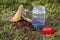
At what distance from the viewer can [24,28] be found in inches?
188

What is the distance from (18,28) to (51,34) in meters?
0.63

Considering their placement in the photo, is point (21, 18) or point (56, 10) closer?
point (21, 18)

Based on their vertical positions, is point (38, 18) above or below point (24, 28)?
above

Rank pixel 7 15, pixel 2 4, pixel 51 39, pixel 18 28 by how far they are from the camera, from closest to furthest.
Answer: pixel 51 39 → pixel 18 28 → pixel 7 15 → pixel 2 4

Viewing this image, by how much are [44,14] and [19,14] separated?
48 centimetres

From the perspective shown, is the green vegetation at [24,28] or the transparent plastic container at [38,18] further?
the transparent plastic container at [38,18]

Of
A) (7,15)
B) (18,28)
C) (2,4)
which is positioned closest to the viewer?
(18,28)

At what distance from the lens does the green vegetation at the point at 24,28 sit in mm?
4574

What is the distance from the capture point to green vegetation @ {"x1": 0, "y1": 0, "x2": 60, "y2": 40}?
15.0ft

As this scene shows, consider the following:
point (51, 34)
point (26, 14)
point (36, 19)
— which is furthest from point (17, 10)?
point (51, 34)

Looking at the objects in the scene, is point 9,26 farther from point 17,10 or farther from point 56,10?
point 56,10

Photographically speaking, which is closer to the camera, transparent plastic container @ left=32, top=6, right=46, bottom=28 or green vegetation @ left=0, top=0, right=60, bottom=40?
green vegetation @ left=0, top=0, right=60, bottom=40

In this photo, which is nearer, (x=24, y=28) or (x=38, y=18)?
(x=24, y=28)

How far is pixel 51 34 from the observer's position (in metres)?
4.64
